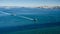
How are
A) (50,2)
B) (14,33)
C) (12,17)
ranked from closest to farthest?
(14,33), (12,17), (50,2)

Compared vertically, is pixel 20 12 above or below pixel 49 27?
above

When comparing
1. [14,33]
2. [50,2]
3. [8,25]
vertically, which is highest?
[50,2]

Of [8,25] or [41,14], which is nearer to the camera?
[8,25]

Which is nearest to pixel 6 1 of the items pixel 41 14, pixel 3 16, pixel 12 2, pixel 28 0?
pixel 12 2

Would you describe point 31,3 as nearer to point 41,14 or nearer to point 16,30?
point 41,14

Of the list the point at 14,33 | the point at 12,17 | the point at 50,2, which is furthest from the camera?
the point at 50,2

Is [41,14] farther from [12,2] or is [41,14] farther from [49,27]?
[12,2]
